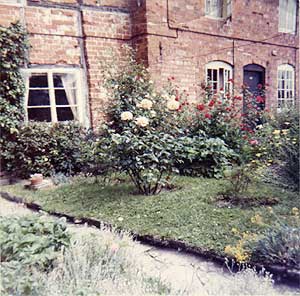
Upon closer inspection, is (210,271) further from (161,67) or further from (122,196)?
(161,67)

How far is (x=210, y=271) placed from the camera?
8.69 ft

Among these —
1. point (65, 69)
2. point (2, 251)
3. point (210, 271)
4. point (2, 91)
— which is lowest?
point (210, 271)

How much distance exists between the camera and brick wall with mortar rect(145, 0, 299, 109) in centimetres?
733

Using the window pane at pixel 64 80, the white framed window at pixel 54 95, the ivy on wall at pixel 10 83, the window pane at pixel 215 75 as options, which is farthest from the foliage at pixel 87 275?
the window pane at pixel 215 75

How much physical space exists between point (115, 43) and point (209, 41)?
2535 mm

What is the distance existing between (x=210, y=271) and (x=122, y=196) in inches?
81.0

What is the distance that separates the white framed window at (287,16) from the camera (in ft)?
32.6

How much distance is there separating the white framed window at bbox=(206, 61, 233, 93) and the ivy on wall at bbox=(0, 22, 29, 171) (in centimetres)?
453

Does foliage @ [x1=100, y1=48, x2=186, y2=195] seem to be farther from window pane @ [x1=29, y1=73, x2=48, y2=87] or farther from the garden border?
window pane @ [x1=29, y1=73, x2=48, y2=87]

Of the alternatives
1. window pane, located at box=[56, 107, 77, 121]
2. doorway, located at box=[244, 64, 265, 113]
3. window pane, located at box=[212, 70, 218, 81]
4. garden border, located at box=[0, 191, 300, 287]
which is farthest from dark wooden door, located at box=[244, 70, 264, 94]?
garden border, located at box=[0, 191, 300, 287]

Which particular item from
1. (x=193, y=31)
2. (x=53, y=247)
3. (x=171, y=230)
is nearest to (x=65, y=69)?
(x=193, y=31)

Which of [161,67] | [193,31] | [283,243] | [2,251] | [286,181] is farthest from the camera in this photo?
[193,31]

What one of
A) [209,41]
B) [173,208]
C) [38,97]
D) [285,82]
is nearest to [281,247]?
[173,208]

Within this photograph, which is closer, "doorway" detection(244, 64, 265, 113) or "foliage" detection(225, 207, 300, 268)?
"foliage" detection(225, 207, 300, 268)
